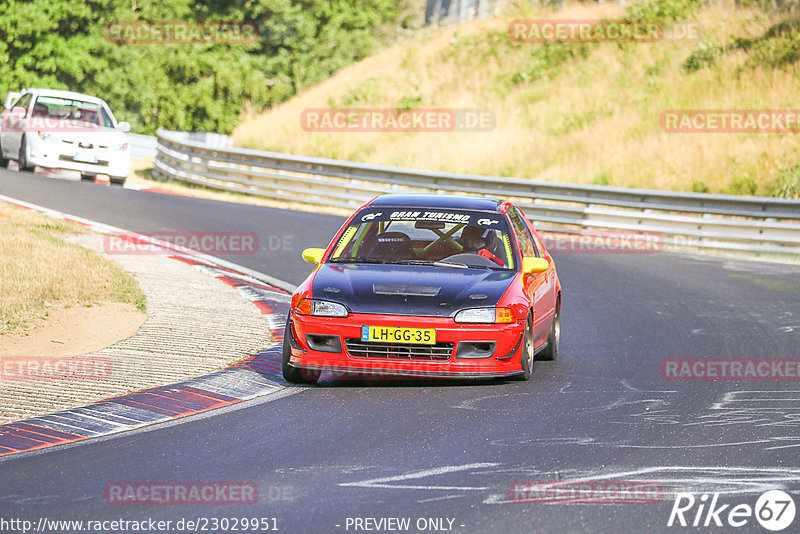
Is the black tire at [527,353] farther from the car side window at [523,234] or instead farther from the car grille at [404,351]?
the car side window at [523,234]

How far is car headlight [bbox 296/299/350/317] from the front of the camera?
28.9 feet

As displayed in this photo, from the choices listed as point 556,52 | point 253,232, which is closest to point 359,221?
point 253,232

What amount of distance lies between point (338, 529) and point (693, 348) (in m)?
6.34

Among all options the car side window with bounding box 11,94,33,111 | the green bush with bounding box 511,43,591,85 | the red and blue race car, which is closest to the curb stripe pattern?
the red and blue race car

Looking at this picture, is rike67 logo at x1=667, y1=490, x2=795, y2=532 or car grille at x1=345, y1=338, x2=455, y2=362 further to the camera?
car grille at x1=345, y1=338, x2=455, y2=362

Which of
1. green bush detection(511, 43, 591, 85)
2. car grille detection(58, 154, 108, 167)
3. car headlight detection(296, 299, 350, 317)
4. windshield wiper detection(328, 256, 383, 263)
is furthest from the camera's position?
green bush detection(511, 43, 591, 85)

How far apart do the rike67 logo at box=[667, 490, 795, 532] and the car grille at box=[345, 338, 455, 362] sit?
2998mm

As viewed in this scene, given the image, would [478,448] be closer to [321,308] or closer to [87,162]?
[321,308]

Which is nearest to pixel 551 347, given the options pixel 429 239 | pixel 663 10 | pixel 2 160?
pixel 429 239

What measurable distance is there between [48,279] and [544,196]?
1263cm

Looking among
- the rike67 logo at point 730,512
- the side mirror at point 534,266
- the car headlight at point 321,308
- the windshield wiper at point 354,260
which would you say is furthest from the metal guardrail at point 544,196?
the rike67 logo at point 730,512

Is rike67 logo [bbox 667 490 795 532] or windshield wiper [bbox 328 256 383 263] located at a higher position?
windshield wiper [bbox 328 256 383 263]

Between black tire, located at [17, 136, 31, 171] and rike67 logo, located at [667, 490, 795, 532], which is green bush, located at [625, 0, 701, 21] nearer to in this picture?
black tire, located at [17, 136, 31, 171]

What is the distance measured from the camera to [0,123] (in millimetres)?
25688
